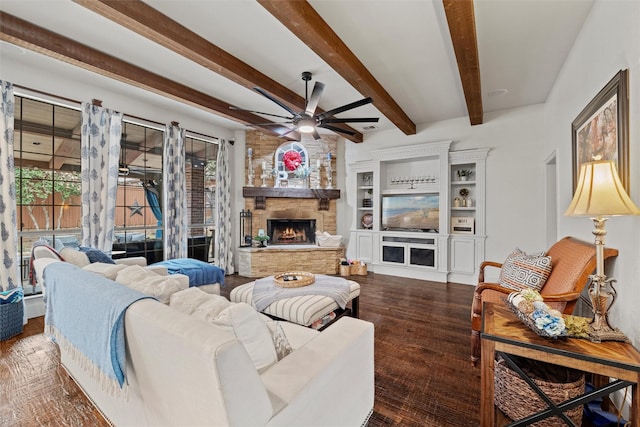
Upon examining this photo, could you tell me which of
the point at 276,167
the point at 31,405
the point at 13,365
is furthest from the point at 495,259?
the point at 13,365

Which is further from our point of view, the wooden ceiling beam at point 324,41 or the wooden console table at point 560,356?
the wooden ceiling beam at point 324,41

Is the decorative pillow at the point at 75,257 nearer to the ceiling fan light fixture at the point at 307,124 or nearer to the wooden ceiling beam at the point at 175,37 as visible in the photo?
the wooden ceiling beam at the point at 175,37

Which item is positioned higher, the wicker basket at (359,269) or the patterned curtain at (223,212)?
the patterned curtain at (223,212)

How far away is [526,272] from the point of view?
2354mm

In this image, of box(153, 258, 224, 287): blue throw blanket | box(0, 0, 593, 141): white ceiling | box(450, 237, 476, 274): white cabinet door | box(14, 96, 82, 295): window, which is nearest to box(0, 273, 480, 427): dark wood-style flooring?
box(14, 96, 82, 295): window

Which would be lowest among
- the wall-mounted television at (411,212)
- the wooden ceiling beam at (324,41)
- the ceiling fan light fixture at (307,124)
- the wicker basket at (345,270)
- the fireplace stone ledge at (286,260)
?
the wicker basket at (345,270)

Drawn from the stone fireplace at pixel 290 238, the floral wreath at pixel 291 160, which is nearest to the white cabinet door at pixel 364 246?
the stone fireplace at pixel 290 238

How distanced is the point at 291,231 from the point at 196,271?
261 centimetres

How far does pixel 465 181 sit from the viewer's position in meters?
4.84

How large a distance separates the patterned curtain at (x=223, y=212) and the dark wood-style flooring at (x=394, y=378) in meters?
2.52

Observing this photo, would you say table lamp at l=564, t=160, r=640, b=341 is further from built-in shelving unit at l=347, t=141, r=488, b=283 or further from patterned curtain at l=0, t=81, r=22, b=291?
patterned curtain at l=0, t=81, r=22, b=291

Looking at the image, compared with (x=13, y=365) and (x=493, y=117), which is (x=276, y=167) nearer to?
(x=493, y=117)

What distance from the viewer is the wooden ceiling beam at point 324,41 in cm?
204

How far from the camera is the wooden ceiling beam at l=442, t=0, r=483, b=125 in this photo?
203cm
